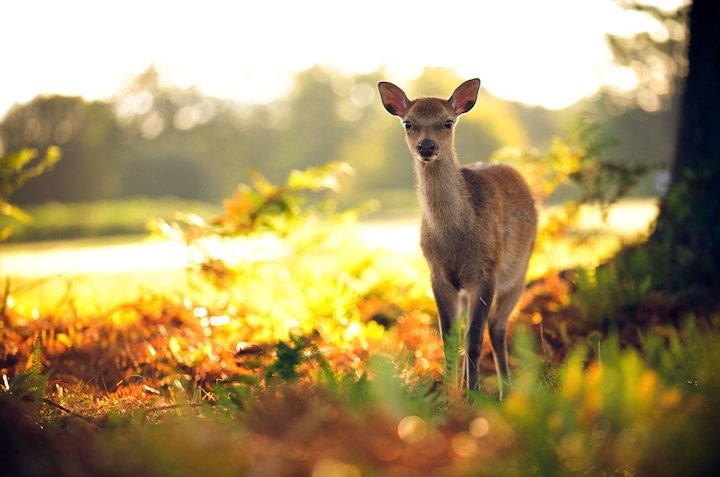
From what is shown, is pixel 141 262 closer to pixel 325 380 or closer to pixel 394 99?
pixel 394 99

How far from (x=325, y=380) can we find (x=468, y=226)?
2206mm

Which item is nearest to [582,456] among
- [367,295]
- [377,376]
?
[377,376]

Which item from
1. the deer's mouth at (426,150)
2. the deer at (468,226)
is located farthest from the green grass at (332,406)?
the deer's mouth at (426,150)

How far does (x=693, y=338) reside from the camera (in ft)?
14.1

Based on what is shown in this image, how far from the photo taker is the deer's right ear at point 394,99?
5.87m

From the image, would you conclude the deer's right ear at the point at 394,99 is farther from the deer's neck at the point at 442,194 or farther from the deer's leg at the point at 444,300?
the deer's leg at the point at 444,300

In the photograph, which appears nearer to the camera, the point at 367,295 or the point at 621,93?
the point at 367,295

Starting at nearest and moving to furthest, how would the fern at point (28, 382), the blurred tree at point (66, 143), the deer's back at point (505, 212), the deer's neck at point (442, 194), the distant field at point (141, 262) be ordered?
the fern at point (28, 382)
the deer's neck at point (442, 194)
the deer's back at point (505, 212)
the distant field at point (141, 262)
the blurred tree at point (66, 143)

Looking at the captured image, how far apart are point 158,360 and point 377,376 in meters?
2.66

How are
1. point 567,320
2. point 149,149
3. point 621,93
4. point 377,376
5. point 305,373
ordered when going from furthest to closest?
point 149,149, point 621,93, point 567,320, point 305,373, point 377,376

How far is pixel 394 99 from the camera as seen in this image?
5949mm

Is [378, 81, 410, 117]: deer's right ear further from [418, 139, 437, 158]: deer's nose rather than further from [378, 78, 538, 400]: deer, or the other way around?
[418, 139, 437, 158]: deer's nose

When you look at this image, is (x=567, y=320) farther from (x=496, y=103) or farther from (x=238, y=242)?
(x=496, y=103)

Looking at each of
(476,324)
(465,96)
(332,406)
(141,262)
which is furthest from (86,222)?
(332,406)
